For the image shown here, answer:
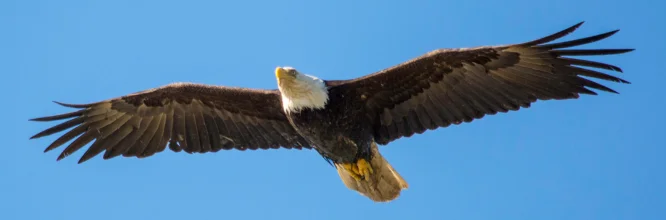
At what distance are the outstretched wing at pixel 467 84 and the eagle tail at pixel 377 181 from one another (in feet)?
1.04

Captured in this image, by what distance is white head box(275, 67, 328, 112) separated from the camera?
12.4 metres

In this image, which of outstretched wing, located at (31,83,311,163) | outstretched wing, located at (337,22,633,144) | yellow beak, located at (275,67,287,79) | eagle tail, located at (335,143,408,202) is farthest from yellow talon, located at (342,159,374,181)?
yellow beak, located at (275,67,287,79)

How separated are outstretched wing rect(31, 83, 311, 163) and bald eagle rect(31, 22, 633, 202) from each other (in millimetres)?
13

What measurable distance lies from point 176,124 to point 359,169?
97.4 inches

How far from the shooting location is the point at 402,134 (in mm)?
13148

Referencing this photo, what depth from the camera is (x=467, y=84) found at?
1277 centimetres

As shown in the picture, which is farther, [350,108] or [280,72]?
[350,108]

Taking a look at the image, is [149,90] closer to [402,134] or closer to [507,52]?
[402,134]

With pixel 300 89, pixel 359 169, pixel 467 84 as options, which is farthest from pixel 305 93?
pixel 467 84

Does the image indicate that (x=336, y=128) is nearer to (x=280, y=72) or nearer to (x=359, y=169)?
(x=359, y=169)

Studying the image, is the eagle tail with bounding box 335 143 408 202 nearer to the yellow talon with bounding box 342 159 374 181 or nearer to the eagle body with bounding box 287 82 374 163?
the yellow talon with bounding box 342 159 374 181

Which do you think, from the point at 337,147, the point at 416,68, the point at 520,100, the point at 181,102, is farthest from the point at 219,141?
the point at 520,100

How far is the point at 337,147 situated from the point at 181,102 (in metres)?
2.24

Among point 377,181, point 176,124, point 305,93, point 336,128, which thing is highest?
point 176,124
